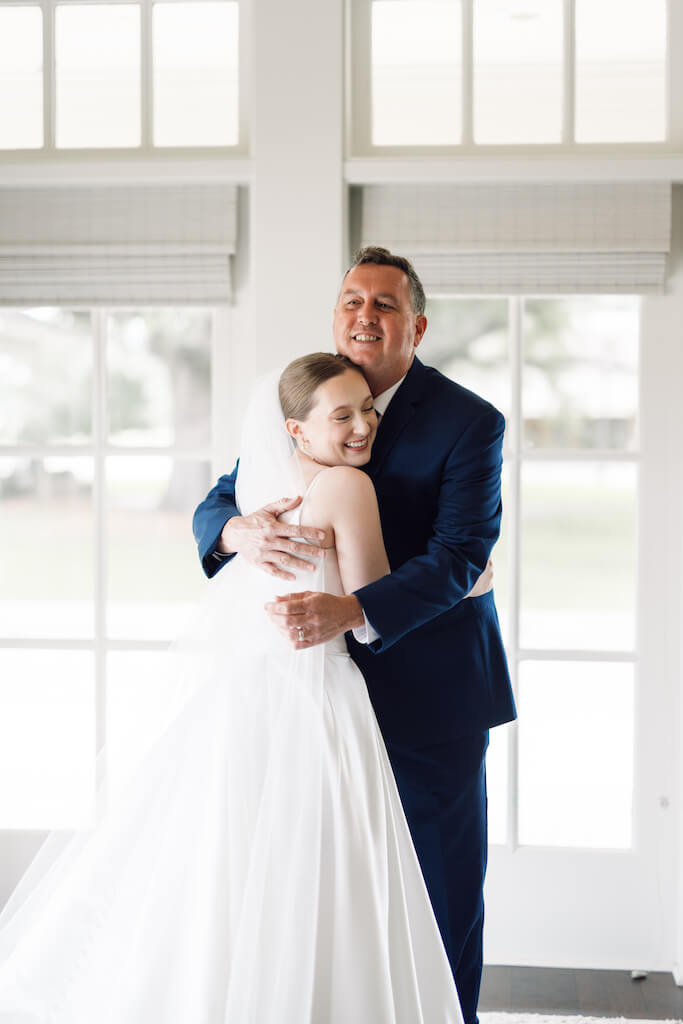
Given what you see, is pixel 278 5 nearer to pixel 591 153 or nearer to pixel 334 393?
pixel 591 153

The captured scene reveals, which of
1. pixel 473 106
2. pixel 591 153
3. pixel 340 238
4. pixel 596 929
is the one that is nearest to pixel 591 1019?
pixel 596 929

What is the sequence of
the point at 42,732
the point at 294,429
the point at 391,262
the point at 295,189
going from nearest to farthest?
the point at 294,429 < the point at 391,262 < the point at 295,189 < the point at 42,732

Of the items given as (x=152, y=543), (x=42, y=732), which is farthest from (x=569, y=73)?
(x=42, y=732)

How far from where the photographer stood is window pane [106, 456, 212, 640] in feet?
8.60

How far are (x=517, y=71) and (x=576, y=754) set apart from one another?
1.93m

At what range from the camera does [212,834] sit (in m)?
1.49

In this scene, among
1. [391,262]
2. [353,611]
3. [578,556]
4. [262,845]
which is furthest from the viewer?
[578,556]

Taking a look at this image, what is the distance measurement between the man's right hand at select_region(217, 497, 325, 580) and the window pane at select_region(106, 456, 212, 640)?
38.6 inches

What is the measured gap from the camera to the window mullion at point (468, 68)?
2.43m

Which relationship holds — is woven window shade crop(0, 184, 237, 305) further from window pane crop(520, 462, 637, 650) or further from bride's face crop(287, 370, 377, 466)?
window pane crop(520, 462, 637, 650)

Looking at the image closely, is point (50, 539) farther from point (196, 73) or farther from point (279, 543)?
point (196, 73)

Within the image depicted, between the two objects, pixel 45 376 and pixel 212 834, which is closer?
pixel 212 834

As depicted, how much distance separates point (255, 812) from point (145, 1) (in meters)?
2.17

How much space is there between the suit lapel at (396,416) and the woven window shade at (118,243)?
827 millimetres
